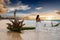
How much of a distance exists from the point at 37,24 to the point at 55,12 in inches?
26.5

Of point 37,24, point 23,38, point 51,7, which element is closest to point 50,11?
point 51,7

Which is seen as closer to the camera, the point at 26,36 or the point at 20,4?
the point at 26,36

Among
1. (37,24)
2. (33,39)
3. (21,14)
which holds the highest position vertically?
(21,14)

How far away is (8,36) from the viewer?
13.7ft

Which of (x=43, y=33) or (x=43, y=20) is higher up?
(x=43, y=20)

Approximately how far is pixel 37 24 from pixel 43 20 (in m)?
0.22

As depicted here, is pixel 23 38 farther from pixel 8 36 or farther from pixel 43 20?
pixel 43 20

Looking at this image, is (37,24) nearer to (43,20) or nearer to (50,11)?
(43,20)

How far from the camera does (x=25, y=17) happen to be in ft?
15.1

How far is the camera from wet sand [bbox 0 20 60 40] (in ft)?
13.5

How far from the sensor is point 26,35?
429cm

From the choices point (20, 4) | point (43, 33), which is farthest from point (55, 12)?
point (20, 4)

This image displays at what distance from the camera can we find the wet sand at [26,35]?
4.12 metres

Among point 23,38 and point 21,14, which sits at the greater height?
point 21,14
